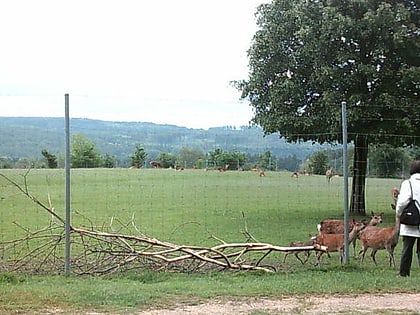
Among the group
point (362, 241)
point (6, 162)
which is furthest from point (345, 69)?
point (6, 162)

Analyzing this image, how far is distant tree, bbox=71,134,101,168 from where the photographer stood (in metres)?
12.1

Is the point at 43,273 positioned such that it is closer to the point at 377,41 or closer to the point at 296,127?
the point at 296,127

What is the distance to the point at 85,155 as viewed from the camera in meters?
12.3

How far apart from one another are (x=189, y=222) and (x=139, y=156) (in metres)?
4.16

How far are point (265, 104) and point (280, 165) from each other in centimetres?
718

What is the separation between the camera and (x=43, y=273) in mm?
10312

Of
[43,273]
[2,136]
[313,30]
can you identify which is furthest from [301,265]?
[313,30]

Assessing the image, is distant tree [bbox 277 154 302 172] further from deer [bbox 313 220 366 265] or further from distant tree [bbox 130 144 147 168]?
distant tree [bbox 130 144 147 168]

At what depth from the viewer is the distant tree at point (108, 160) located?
40.1 ft

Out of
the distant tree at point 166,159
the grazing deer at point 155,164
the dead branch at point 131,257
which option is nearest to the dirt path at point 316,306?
the dead branch at point 131,257

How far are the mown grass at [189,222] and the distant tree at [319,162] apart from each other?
47cm

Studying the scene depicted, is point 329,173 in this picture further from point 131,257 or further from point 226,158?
point 131,257

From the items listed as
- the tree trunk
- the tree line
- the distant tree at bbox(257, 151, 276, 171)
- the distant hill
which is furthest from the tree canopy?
the distant hill

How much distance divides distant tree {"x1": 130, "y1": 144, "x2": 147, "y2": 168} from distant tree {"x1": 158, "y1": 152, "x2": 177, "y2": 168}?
390 mm
